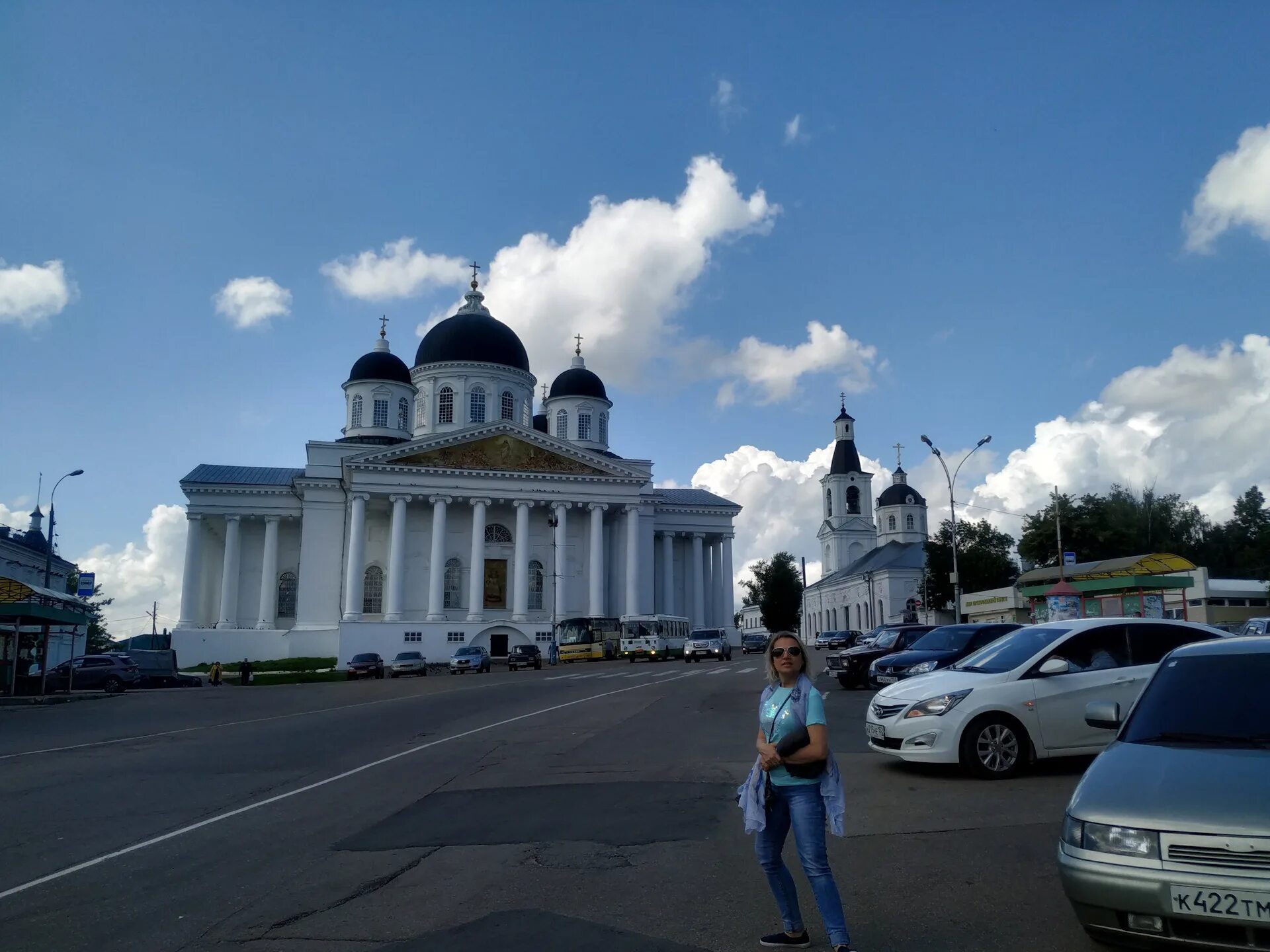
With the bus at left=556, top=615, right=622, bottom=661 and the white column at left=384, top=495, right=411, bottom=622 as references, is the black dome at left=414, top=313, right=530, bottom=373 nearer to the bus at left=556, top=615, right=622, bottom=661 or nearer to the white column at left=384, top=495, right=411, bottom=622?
the white column at left=384, top=495, right=411, bottom=622

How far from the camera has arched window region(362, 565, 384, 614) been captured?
217 feet

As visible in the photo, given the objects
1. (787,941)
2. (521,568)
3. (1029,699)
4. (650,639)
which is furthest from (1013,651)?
(521,568)

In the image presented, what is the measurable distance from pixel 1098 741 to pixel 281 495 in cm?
6572

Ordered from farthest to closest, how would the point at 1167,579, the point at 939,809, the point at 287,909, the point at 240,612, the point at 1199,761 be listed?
1. the point at 240,612
2. the point at 1167,579
3. the point at 939,809
4. the point at 287,909
5. the point at 1199,761

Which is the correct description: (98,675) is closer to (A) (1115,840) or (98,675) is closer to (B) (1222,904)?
(A) (1115,840)

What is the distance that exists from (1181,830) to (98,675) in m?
40.2

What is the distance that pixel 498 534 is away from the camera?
2682 inches

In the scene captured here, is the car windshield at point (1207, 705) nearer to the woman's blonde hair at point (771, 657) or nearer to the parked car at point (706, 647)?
the woman's blonde hair at point (771, 657)

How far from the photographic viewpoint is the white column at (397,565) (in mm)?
62250

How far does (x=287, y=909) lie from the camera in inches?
251

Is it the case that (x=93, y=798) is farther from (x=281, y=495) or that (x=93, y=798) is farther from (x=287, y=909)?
(x=281, y=495)

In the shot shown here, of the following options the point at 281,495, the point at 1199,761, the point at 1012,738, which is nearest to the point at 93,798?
the point at 1012,738

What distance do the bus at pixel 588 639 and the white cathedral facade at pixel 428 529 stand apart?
5636mm

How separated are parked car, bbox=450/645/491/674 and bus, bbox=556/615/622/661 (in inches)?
330
